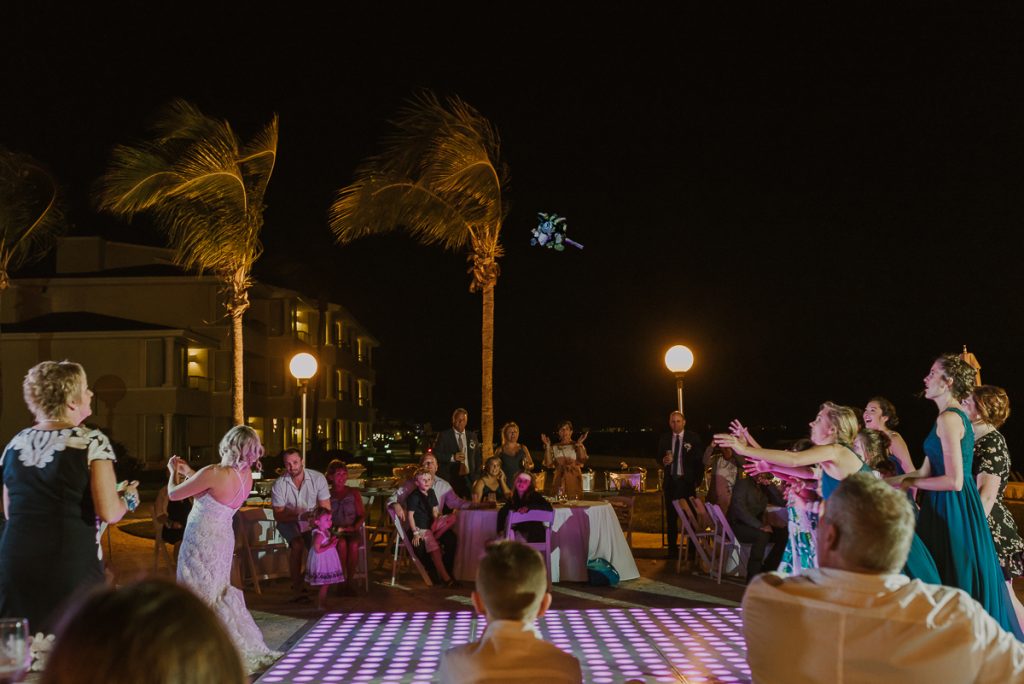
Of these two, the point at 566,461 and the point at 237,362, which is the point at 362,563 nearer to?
the point at 566,461

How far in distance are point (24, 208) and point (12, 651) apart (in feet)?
65.2

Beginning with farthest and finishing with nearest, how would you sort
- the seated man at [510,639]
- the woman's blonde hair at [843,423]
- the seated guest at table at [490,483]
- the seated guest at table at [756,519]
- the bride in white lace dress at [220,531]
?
the seated guest at table at [490,483] < the seated guest at table at [756,519] < the bride in white lace dress at [220,531] < the woman's blonde hair at [843,423] < the seated man at [510,639]

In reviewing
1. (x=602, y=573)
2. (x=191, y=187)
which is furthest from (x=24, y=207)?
(x=602, y=573)

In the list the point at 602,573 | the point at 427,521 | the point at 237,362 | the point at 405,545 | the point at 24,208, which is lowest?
the point at 602,573

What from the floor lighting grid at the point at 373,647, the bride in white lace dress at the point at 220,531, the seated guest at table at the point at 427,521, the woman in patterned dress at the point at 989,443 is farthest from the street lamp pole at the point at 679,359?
the bride in white lace dress at the point at 220,531

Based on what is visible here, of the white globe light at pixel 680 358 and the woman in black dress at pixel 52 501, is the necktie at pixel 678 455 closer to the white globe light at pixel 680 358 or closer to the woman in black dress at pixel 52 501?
the white globe light at pixel 680 358

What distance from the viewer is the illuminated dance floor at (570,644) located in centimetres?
604

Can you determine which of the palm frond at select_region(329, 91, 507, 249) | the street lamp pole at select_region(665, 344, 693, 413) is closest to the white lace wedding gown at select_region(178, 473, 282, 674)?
the street lamp pole at select_region(665, 344, 693, 413)

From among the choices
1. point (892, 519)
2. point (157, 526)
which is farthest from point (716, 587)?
point (892, 519)

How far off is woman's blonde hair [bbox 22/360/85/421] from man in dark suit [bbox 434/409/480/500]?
8147 mm

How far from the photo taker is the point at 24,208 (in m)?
19.3

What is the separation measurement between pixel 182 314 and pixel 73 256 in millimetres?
5148

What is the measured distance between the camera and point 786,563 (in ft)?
19.0

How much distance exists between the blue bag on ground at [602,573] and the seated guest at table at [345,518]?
A: 255cm
